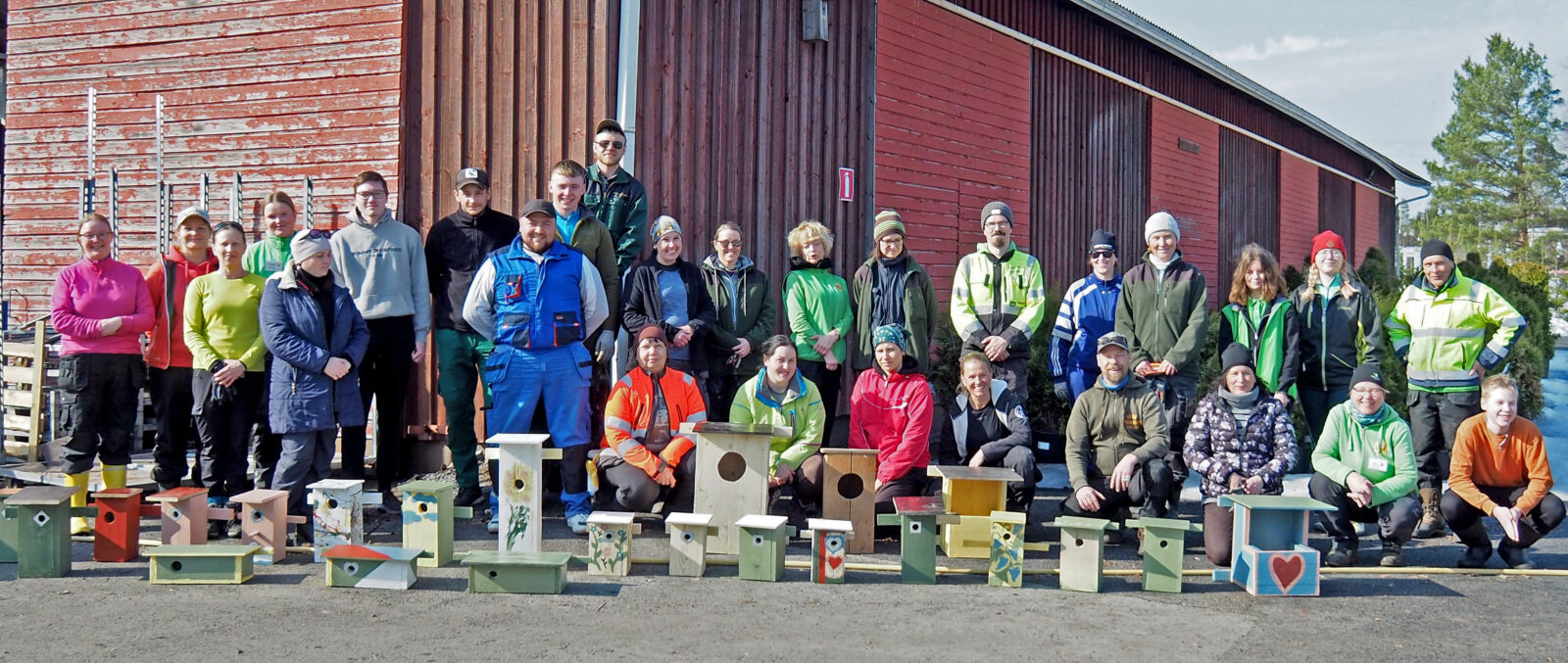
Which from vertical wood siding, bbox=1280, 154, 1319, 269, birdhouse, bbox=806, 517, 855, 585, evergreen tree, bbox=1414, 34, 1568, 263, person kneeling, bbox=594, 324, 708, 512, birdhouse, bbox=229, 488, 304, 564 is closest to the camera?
birdhouse, bbox=806, 517, 855, 585

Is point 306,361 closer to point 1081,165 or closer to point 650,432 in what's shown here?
point 650,432

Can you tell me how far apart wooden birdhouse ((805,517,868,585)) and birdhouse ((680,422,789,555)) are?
2.08ft

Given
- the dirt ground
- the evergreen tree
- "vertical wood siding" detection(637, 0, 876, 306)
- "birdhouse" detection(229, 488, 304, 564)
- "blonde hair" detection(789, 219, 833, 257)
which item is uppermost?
Result: the evergreen tree

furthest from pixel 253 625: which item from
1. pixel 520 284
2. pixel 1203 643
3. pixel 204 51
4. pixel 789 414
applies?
pixel 204 51

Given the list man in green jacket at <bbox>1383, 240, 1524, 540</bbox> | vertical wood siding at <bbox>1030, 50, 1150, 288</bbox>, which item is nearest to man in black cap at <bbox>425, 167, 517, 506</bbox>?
man in green jacket at <bbox>1383, 240, 1524, 540</bbox>

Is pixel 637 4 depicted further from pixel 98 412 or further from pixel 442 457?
pixel 98 412

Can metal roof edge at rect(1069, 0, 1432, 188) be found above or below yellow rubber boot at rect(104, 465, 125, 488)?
above

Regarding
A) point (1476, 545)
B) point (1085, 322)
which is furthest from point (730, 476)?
point (1476, 545)

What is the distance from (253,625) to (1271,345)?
18.2ft

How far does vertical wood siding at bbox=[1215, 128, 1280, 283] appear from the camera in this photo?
1905cm

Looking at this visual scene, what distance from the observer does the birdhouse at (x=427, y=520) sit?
576 centimetres

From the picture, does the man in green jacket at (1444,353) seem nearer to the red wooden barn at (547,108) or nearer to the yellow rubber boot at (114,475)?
the red wooden barn at (547,108)

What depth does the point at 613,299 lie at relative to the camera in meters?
7.16

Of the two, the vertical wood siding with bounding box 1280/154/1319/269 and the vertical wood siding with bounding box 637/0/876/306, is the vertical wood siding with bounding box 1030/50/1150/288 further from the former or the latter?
the vertical wood siding with bounding box 1280/154/1319/269
